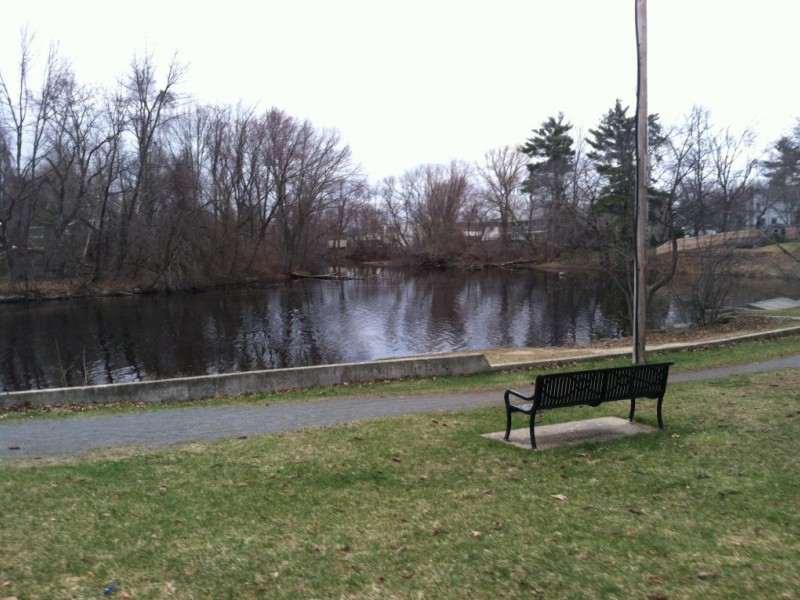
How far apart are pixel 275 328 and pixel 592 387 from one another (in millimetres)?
25683

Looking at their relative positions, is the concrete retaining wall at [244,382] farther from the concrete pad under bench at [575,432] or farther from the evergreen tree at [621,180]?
the evergreen tree at [621,180]

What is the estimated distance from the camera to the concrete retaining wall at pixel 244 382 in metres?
12.5

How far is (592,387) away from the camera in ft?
23.0

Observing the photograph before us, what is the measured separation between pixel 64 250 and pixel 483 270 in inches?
1912

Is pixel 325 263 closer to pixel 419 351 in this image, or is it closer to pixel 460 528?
pixel 419 351

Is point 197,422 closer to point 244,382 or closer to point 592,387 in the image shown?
point 244,382

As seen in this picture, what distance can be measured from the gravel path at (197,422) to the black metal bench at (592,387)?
319 cm

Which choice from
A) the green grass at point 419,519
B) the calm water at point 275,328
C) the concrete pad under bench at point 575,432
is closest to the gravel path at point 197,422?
the green grass at point 419,519

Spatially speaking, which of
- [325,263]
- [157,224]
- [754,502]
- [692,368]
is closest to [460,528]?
[754,502]

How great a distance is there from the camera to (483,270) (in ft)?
265

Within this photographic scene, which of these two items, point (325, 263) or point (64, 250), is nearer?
point (64, 250)

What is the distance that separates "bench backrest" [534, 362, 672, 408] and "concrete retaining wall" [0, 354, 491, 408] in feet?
22.3

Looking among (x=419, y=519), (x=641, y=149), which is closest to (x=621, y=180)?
(x=641, y=149)

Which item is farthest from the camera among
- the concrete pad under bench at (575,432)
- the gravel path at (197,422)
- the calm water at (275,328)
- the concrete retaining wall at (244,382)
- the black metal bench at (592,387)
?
the calm water at (275,328)
